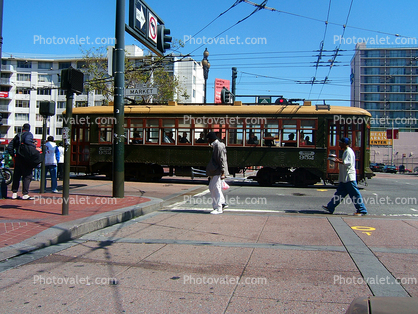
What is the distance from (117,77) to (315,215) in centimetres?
635

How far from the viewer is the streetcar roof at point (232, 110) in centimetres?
1598

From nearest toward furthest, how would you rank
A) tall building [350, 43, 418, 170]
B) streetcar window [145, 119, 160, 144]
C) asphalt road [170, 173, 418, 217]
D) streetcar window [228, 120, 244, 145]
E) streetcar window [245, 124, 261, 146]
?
asphalt road [170, 173, 418, 217] → streetcar window [245, 124, 261, 146] → streetcar window [228, 120, 244, 145] → streetcar window [145, 119, 160, 144] → tall building [350, 43, 418, 170]

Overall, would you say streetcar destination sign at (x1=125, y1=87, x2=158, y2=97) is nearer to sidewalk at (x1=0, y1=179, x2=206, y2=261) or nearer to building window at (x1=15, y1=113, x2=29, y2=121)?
sidewalk at (x1=0, y1=179, x2=206, y2=261)

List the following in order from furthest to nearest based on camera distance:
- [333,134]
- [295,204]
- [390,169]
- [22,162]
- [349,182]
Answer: [390,169]
[333,134]
[295,204]
[22,162]
[349,182]

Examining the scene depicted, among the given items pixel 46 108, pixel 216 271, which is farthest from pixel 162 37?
pixel 216 271

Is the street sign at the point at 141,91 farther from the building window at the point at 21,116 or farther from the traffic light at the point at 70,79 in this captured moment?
the building window at the point at 21,116

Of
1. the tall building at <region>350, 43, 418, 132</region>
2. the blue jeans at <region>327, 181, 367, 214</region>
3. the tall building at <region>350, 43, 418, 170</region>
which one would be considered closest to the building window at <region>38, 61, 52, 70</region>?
the blue jeans at <region>327, 181, 367, 214</region>

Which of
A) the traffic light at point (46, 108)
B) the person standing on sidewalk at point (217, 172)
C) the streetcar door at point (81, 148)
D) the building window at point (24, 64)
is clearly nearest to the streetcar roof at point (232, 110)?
the streetcar door at point (81, 148)

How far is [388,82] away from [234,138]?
10176 centimetres

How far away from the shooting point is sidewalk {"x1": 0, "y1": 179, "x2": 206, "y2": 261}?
213 inches

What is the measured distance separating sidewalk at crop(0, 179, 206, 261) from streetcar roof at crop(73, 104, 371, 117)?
24.2 feet

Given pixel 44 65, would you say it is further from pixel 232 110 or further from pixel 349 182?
pixel 349 182

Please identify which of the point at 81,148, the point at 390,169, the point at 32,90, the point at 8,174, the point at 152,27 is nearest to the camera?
the point at 152,27

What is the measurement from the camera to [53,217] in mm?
7141
